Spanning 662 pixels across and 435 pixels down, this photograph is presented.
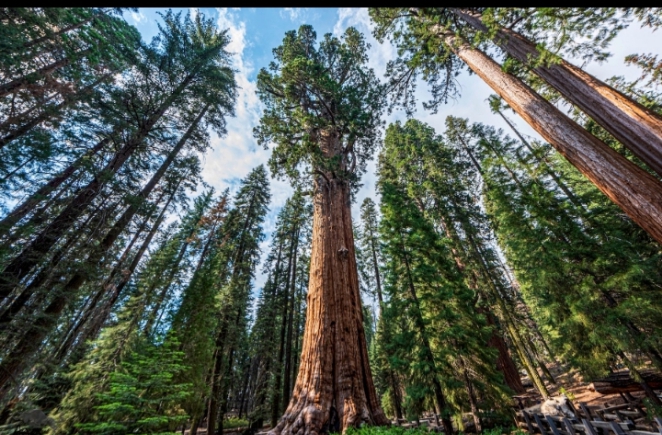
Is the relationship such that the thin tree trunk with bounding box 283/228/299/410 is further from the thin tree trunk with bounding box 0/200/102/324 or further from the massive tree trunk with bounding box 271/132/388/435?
the thin tree trunk with bounding box 0/200/102/324

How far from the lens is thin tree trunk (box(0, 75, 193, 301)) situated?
5637 mm

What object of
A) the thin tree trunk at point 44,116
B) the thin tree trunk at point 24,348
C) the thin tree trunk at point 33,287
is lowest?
the thin tree trunk at point 24,348

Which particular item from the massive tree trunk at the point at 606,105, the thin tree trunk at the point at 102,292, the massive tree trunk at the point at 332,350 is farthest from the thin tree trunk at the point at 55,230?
the massive tree trunk at the point at 606,105

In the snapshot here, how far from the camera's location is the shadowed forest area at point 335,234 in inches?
196

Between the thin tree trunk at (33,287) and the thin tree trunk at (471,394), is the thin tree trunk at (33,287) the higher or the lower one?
the higher one

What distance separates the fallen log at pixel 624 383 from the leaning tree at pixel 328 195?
41.6 ft

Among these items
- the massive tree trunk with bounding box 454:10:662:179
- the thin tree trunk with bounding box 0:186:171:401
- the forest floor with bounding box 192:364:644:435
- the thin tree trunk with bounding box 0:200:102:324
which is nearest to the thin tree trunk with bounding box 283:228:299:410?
the forest floor with bounding box 192:364:644:435

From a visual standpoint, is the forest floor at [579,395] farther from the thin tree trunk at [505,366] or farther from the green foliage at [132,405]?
the green foliage at [132,405]

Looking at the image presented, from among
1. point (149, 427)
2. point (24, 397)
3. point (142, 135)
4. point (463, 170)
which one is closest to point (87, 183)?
point (142, 135)

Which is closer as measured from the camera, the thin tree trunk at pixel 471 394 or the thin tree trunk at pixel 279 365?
the thin tree trunk at pixel 471 394

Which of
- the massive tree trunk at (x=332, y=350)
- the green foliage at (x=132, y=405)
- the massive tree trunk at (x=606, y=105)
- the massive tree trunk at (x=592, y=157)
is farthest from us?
the massive tree trunk at (x=332, y=350)

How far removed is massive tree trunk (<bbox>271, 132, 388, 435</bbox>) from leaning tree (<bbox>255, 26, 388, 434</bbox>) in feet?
0.06

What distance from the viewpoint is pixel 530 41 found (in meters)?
5.77

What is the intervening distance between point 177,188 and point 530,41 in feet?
55.0
